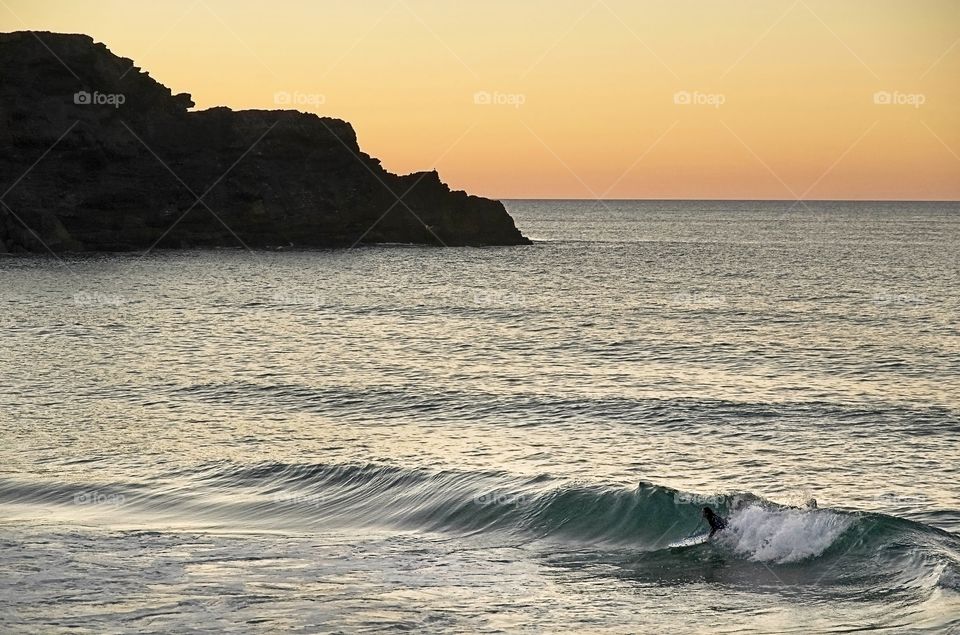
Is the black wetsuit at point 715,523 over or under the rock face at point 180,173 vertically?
under

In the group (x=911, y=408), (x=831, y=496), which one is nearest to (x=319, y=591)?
(x=831, y=496)

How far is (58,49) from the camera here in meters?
145

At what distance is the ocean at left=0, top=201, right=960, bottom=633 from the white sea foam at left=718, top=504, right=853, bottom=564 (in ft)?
0.18

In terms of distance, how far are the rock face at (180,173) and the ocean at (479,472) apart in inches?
2894

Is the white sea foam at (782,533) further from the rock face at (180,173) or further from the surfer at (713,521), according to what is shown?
the rock face at (180,173)

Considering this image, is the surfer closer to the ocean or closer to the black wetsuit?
the black wetsuit

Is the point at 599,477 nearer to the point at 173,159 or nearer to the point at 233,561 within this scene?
the point at 233,561

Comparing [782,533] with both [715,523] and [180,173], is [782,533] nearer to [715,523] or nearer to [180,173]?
[715,523]

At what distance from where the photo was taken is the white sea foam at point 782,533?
60.6ft

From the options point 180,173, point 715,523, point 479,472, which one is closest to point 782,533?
point 715,523

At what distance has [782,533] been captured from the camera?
62.3 ft

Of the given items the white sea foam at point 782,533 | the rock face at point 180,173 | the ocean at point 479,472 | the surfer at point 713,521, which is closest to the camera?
the ocean at point 479,472

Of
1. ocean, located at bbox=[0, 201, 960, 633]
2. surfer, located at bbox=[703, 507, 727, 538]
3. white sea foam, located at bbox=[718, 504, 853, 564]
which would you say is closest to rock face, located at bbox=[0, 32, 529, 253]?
ocean, located at bbox=[0, 201, 960, 633]

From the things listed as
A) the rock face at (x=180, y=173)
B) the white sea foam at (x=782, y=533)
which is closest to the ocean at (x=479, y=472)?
the white sea foam at (x=782, y=533)
